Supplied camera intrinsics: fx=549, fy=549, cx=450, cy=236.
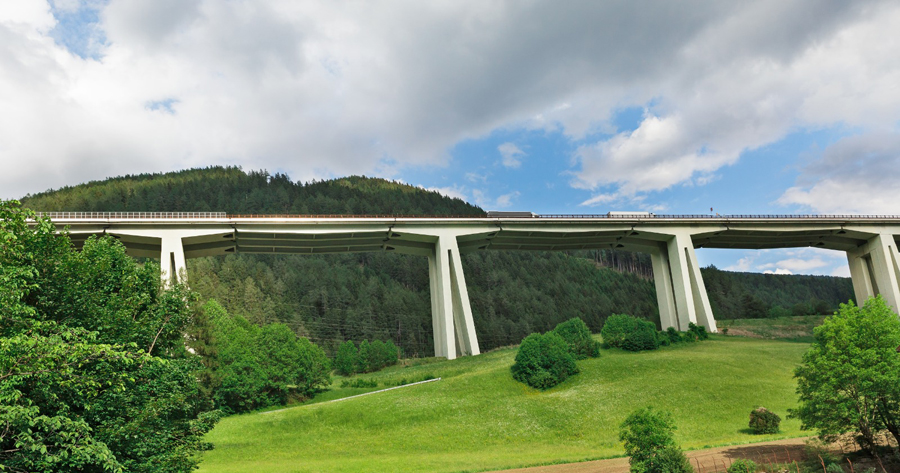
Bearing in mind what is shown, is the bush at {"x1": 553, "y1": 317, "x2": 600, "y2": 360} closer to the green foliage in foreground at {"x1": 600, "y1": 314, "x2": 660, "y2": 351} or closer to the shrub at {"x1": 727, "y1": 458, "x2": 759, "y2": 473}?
the green foliage in foreground at {"x1": 600, "y1": 314, "x2": 660, "y2": 351}

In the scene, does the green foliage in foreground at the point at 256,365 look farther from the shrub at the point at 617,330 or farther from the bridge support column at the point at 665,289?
the bridge support column at the point at 665,289

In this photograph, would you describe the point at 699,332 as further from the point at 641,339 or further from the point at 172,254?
the point at 172,254

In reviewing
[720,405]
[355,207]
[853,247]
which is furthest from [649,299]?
[720,405]

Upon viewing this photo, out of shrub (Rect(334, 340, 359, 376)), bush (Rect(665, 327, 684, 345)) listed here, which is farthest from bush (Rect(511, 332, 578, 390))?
shrub (Rect(334, 340, 359, 376))

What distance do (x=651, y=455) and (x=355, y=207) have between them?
152080mm

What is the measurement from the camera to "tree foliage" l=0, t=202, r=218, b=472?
1136cm

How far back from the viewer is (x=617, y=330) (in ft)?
193

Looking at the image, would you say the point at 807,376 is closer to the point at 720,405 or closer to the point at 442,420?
the point at 720,405

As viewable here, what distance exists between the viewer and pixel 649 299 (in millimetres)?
146750

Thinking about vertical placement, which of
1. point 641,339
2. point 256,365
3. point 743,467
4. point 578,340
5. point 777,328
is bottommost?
point 743,467

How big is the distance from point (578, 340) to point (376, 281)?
265 ft

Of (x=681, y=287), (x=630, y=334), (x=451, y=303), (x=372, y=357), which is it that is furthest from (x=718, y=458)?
(x=372, y=357)

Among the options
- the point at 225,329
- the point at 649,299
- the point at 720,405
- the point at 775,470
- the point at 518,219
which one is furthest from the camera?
the point at 649,299

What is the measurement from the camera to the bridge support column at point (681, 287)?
249 ft
